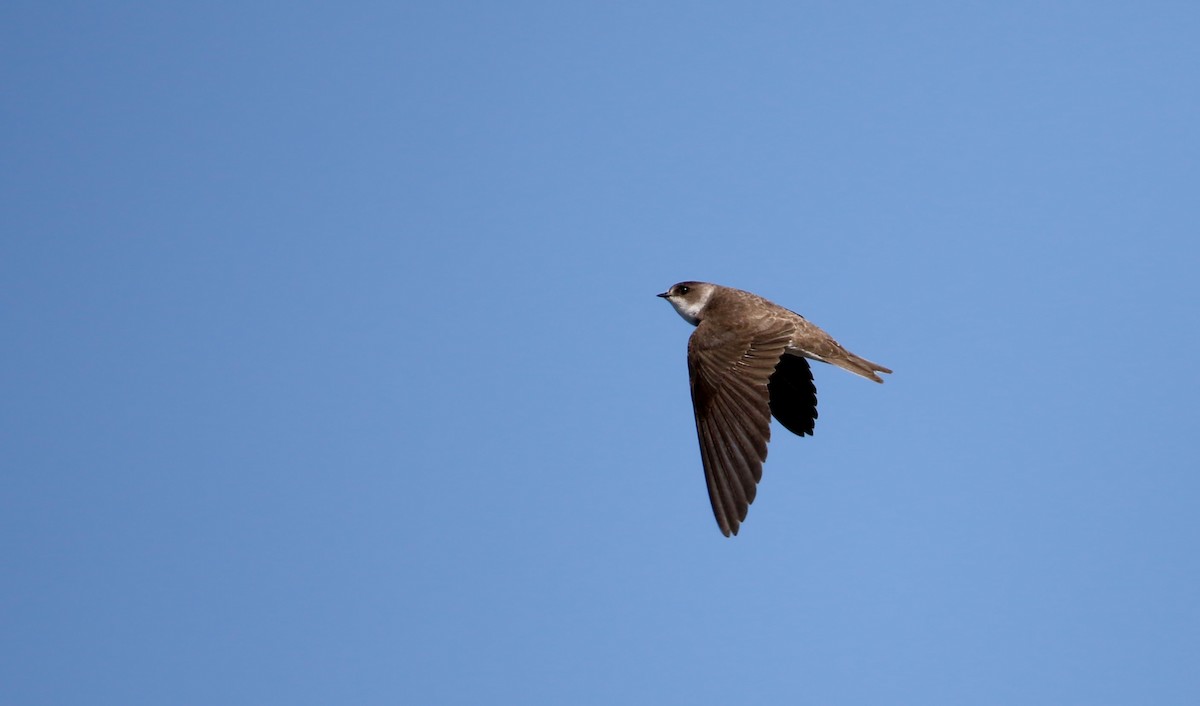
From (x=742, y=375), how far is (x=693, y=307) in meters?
2.48

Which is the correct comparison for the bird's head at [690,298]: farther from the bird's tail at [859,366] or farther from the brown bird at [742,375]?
the bird's tail at [859,366]

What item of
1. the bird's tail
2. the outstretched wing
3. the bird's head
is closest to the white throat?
the bird's head

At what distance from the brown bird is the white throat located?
11 millimetres

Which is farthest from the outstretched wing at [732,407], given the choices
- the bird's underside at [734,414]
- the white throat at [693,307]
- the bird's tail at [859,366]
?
the white throat at [693,307]

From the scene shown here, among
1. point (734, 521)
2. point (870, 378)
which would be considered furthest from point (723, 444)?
point (870, 378)

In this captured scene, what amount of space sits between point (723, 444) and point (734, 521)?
82 cm

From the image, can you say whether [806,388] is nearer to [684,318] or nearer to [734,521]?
[684,318]

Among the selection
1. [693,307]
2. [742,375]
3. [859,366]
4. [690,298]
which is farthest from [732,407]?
[690,298]

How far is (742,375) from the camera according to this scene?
1203 cm

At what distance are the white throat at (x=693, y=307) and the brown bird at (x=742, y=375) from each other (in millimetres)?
11

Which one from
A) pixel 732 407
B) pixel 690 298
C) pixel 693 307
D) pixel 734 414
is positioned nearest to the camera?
pixel 734 414

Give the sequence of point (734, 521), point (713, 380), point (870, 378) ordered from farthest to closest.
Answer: point (870, 378) → point (713, 380) → point (734, 521)

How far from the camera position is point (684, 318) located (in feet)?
48.2

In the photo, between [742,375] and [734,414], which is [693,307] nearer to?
[742,375]
